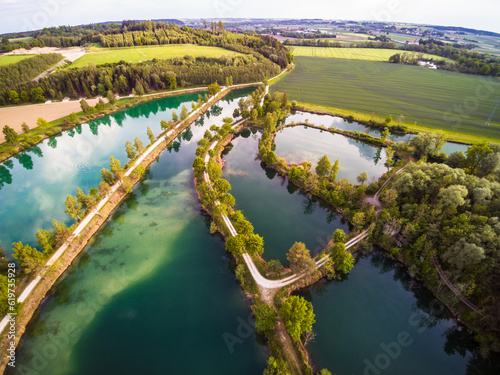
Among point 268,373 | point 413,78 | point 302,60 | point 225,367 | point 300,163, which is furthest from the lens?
point 302,60

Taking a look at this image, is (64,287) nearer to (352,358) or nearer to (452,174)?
(352,358)

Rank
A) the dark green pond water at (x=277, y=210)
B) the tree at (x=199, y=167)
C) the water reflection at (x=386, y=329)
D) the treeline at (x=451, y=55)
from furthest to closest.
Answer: the treeline at (x=451, y=55) < the tree at (x=199, y=167) < the dark green pond water at (x=277, y=210) < the water reflection at (x=386, y=329)

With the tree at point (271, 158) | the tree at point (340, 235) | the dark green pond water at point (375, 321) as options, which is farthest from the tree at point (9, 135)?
the tree at point (340, 235)

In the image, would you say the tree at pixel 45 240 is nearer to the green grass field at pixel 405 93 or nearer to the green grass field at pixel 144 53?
the green grass field at pixel 405 93

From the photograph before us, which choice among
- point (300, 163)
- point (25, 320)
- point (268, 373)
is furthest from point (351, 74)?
point (25, 320)

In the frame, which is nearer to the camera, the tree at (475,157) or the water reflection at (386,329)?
the water reflection at (386,329)

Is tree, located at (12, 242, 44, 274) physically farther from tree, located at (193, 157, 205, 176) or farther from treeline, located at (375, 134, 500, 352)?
treeline, located at (375, 134, 500, 352)

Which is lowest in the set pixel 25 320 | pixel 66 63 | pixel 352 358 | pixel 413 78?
pixel 352 358

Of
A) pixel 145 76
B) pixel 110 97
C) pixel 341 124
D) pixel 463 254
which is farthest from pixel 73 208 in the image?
pixel 145 76
